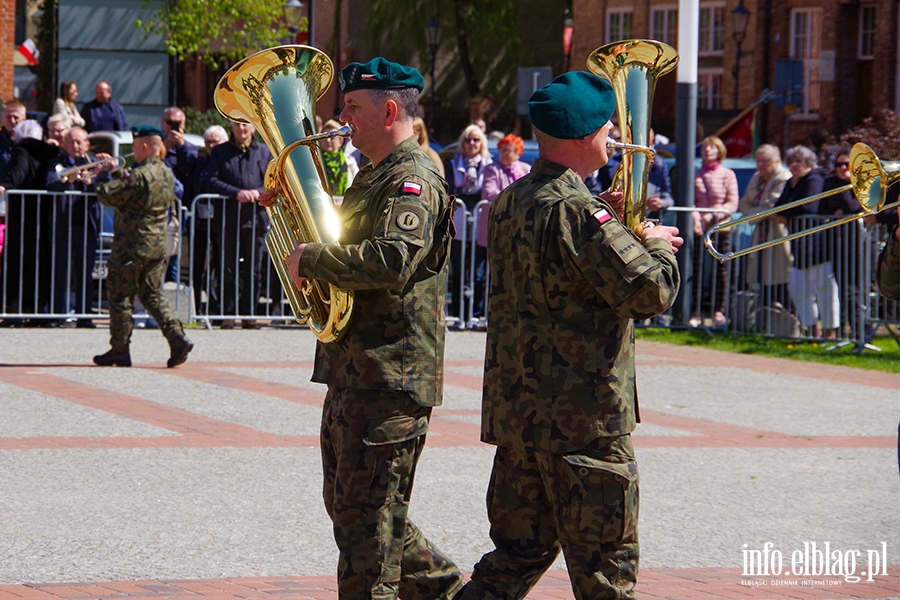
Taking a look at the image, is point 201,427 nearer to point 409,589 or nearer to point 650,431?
point 650,431

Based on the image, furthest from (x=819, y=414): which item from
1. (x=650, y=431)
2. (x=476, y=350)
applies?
(x=476, y=350)

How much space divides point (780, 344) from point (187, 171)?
5.89 m

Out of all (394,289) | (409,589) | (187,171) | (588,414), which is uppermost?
(187,171)

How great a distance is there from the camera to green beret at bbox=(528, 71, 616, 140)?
3941 mm

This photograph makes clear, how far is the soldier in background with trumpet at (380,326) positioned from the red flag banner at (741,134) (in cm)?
1969

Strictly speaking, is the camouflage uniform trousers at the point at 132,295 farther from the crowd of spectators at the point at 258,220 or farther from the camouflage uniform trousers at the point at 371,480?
the camouflage uniform trousers at the point at 371,480

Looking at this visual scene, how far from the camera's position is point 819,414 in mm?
9359

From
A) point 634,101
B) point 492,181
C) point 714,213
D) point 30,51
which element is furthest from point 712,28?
point 634,101

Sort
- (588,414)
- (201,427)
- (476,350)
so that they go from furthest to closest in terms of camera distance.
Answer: (476,350) → (201,427) → (588,414)

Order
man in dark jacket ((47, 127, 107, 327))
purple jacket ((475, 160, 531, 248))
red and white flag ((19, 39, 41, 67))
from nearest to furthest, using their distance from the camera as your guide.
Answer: man in dark jacket ((47, 127, 107, 327)) < purple jacket ((475, 160, 531, 248)) < red and white flag ((19, 39, 41, 67))

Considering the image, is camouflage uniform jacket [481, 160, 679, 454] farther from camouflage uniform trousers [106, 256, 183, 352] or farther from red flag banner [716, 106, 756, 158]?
red flag banner [716, 106, 756, 158]

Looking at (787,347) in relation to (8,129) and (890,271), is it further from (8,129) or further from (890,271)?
(890,271)

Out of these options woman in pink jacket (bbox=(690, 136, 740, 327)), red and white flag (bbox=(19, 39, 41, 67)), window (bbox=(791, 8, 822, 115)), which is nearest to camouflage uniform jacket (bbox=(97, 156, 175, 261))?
woman in pink jacket (bbox=(690, 136, 740, 327))

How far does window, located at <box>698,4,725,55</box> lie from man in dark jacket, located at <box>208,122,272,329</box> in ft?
88.7
